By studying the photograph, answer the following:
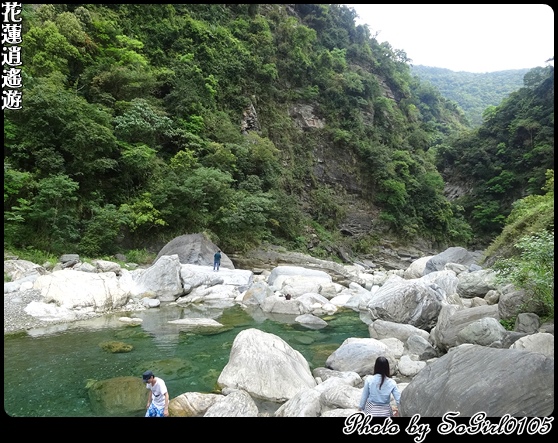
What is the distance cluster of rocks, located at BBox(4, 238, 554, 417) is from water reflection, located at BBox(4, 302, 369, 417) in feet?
1.47

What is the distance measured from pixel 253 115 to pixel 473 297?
2317 cm

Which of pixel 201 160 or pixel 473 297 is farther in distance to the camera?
pixel 201 160

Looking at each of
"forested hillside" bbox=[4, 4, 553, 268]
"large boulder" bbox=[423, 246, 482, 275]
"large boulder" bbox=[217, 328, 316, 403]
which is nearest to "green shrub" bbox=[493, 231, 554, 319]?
"large boulder" bbox=[217, 328, 316, 403]

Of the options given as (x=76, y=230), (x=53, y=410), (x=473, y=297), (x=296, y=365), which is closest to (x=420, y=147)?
(x=473, y=297)

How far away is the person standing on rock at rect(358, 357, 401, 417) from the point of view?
390 centimetres

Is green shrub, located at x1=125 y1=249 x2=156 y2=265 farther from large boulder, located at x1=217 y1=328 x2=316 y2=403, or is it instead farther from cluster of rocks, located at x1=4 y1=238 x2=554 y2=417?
large boulder, located at x1=217 y1=328 x2=316 y2=403

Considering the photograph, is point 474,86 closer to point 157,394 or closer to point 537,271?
point 537,271

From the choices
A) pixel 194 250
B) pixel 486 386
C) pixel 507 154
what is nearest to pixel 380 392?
pixel 486 386

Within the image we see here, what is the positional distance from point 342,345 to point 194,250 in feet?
34.0

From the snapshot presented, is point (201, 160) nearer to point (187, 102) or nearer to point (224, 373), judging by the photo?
point (187, 102)

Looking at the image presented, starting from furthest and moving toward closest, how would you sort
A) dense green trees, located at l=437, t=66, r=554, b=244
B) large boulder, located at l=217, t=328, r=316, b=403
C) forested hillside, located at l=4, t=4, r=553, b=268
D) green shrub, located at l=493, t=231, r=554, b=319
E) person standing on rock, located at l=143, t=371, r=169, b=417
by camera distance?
dense green trees, located at l=437, t=66, r=554, b=244 < forested hillside, located at l=4, t=4, r=553, b=268 < green shrub, located at l=493, t=231, r=554, b=319 < large boulder, located at l=217, t=328, r=316, b=403 < person standing on rock, located at l=143, t=371, r=169, b=417

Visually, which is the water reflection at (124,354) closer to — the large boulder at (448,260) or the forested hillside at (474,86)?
the large boulder at (448,260)

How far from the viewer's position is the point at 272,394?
5727mm

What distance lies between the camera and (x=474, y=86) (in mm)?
75125
